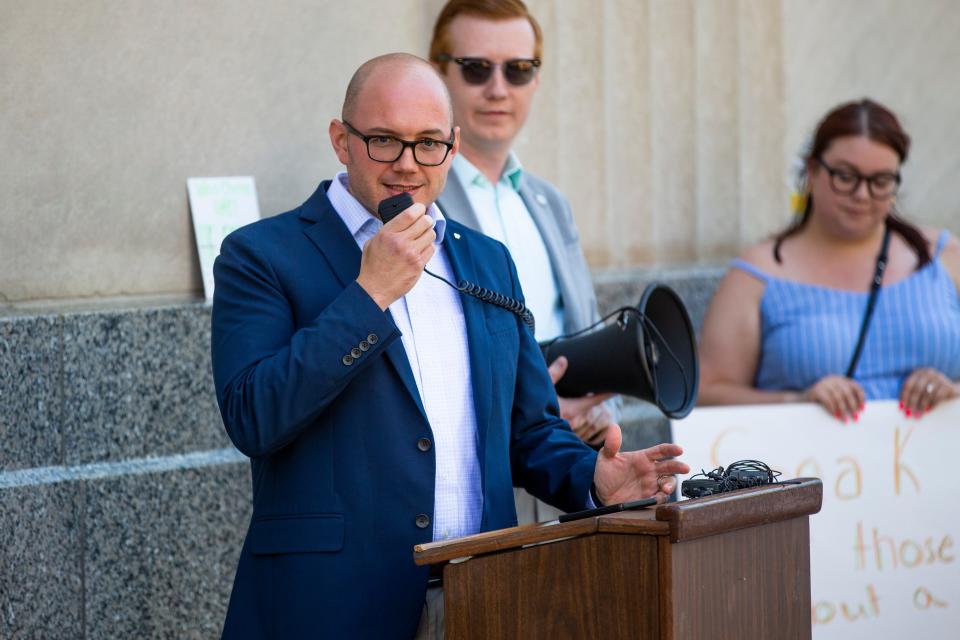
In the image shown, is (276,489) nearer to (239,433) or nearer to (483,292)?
(239,433)

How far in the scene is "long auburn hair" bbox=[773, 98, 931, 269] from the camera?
192 inches

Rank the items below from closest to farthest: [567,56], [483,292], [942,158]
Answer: [483,292] < [567,56] < [942,158]

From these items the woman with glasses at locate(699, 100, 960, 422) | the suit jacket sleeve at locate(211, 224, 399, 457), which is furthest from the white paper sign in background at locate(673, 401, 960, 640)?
the suit jacket sleeve at locate(211, 224, 399, 457)

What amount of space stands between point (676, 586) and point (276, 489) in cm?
89

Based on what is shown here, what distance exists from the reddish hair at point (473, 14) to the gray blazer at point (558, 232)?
0.42 metres

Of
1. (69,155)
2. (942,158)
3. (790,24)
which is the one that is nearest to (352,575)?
(69,155)

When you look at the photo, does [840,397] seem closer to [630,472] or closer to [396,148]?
[630,472]

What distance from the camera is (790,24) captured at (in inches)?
274

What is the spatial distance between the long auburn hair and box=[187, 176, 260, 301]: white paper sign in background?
205 cm

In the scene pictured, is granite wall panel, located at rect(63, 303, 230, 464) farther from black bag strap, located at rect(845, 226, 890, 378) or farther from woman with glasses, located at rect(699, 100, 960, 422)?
black bag strap, located at rect(845, 226, 890, 378)

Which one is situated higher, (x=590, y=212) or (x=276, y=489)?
(x=590, y=212)

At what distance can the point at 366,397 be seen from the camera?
2.74 metres

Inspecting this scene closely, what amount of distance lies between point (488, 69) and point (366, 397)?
163 centimetres

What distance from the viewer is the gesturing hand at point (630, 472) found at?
2.77m
